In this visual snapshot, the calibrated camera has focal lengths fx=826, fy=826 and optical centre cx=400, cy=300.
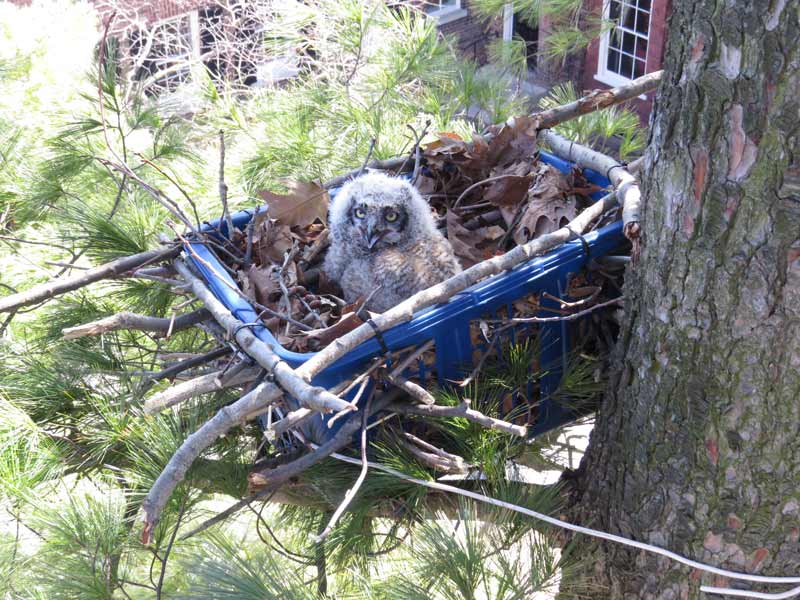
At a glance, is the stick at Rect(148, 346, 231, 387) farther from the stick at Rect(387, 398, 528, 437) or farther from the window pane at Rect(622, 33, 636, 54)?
the window pane at Rect(622, 33, 636, 54)

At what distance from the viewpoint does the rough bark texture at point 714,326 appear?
1185 mm

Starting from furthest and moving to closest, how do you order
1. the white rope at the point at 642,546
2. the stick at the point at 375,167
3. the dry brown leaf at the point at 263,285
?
the stick at the point at 375,167 → the dry brown leaf at the point at 263,285 → the white rope at the point at 642,546

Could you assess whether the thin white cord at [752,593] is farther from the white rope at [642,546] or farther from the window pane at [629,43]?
the window pane at [629,43]

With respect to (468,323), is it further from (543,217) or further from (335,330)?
(543,217)

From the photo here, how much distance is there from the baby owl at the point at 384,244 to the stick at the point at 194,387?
54 cm

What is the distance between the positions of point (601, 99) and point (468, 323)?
1046 mm

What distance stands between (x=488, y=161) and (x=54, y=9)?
287 cm

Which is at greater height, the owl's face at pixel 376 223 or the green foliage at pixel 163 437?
the owl's face at pixel 376 223

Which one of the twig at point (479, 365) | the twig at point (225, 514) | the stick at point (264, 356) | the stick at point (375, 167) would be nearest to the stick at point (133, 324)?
the stick at point (264, 356)

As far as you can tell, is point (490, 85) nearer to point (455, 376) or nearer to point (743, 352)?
point (455, 376)

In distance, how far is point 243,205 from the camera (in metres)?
2.84

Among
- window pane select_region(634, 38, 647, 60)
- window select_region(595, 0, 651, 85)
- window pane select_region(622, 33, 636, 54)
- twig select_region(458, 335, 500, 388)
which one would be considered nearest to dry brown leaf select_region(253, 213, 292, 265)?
twig select_region(458, 335, 500, 388)

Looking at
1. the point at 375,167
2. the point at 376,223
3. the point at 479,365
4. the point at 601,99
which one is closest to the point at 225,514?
the point at 479,365

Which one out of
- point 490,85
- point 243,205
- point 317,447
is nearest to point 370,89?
point 490,85
